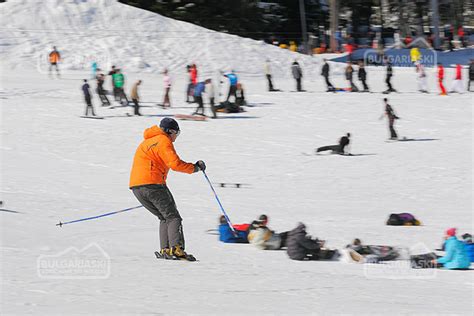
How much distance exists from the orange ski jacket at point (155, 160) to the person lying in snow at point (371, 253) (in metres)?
2.97

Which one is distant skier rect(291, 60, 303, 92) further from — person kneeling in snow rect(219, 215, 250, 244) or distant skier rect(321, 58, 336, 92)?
person kneeling in snow rect(219, 215, 250, 244)

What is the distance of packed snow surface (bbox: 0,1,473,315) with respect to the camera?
7.29m

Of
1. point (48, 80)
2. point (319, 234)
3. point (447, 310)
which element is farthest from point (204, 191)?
point (48, 80)

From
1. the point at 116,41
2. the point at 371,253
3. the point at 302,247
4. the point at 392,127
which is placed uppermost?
the point at 302,247

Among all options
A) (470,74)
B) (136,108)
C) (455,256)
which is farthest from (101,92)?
(455,256)

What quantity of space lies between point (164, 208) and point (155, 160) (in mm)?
483

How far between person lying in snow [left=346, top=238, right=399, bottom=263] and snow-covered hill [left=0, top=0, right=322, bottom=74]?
25.9m

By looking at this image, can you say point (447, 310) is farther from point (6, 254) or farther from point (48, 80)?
point (48, 80)

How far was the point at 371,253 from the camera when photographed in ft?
35.9

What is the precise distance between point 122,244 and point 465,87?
24173 millimetres

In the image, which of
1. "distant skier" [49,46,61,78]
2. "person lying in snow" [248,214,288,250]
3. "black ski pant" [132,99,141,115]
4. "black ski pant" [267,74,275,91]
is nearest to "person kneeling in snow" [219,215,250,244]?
"person lying in snow" [248,214,288,250]

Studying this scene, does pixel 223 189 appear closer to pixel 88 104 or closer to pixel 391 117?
pixel 391 117

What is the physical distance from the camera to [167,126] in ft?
28.1

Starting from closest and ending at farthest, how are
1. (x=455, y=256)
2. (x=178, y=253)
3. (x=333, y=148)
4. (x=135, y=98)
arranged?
(x=178, y=253), (x=455, y=256), (x=333, y=148), (x=135, y=98)
